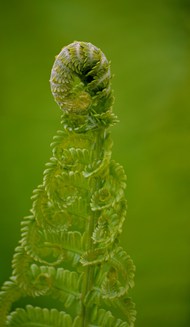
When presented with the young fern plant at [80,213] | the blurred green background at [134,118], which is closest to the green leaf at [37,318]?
the young fern plant at [80,213]

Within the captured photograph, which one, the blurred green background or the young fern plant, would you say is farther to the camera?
the blurred green background

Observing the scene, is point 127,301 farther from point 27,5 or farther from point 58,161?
point 27,5

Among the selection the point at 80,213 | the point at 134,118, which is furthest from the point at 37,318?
the point at 134,118

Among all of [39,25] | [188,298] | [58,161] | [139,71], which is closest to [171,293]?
[188,298]

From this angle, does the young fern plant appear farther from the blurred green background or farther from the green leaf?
the blurred green background

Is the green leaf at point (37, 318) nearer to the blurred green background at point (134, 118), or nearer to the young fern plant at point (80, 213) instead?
the young fern plant at point (80, 213)

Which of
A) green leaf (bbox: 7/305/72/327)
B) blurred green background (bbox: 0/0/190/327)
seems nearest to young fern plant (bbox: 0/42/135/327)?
green leaf (bbox: 7/305/72/327)
